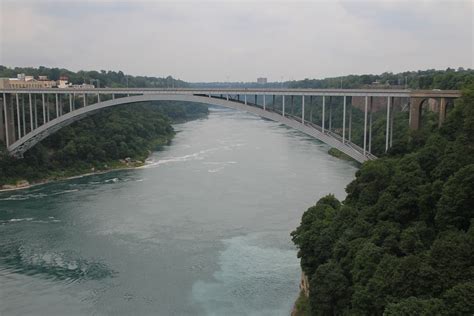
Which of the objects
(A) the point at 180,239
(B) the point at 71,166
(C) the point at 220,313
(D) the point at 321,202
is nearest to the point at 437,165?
(D) the point at 321,202

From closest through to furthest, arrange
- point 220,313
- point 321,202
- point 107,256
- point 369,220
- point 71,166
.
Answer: point 369,220 < point 220,313 < point 321,202 < point 107,256 < point 71,166

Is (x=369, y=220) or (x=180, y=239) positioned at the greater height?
(x=369, y=220)

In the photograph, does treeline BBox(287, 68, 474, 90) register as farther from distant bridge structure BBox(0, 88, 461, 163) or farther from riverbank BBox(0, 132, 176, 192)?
riverbank BBox(0, 132, 176, 192)

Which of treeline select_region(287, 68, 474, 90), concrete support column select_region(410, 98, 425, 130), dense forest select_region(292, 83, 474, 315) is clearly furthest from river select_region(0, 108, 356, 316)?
treeline select_region(287, 68, 474, 90)

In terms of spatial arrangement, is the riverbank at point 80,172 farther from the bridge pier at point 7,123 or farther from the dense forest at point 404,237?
the dense forest at point 404,237

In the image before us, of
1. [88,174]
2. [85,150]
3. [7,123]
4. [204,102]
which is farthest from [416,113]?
[7,123]

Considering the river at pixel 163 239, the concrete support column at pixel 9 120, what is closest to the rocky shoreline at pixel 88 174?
the river at pixel 163 239

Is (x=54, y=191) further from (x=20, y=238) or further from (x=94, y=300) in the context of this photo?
(x=94, y=300)
